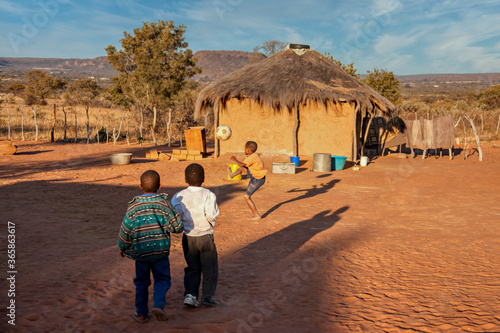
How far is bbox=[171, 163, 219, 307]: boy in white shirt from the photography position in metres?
3.39

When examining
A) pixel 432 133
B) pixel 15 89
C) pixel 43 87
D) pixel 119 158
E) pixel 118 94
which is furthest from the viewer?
pixel 15 89

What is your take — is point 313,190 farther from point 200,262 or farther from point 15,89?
point 15,89

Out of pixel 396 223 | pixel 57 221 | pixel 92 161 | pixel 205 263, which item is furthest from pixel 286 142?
pixel 205 263

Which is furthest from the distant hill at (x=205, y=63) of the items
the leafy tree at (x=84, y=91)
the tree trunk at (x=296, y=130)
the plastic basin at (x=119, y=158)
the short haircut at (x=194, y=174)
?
the short haircut at (x=194, y=174)

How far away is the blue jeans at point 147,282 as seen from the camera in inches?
124

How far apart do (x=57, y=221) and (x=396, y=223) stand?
5.66m

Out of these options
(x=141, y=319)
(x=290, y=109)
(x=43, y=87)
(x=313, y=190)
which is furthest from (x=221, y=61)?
(x=141, y=319)

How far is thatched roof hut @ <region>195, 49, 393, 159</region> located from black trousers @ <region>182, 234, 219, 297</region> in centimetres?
1142

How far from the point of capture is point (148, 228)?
3119mm

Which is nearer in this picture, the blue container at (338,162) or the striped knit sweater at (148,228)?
the striped knit sweater at (148,228)

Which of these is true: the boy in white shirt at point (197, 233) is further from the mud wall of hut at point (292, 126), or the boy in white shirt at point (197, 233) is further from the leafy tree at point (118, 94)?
the leafy tree at point (118, 94)

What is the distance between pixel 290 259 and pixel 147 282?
2171 millimetres

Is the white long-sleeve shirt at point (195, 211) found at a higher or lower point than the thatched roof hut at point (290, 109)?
lower

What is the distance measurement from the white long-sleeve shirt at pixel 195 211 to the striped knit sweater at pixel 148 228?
19 centimetres
